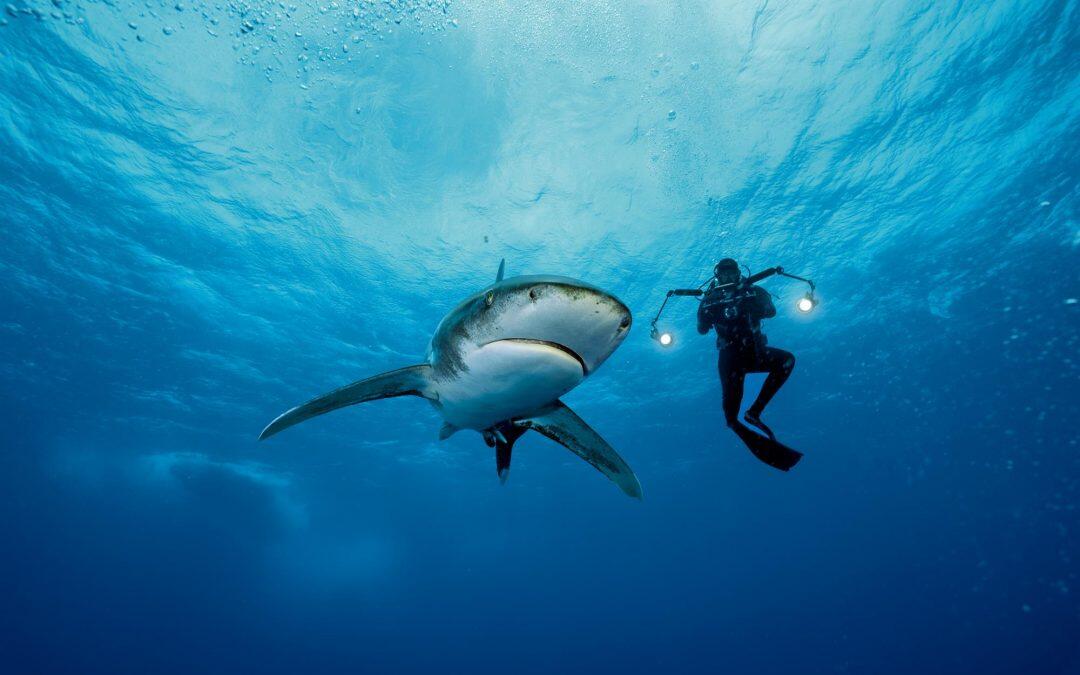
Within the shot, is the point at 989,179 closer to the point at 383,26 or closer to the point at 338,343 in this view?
the point at 383,26

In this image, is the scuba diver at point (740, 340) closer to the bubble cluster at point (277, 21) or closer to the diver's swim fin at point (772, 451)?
the diver's swim fin at point (772, 451)

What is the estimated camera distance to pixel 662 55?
988 centimetres

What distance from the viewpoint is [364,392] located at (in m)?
3.34

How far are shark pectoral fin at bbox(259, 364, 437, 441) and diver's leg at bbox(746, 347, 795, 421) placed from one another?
13.3ft

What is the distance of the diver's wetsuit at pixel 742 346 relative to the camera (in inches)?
230

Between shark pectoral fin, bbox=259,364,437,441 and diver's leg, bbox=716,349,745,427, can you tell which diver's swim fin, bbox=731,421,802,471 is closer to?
diver's leg, bbox=716,349,745,427

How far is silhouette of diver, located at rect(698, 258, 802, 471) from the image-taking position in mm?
5828

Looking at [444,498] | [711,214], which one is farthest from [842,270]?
[444,498]

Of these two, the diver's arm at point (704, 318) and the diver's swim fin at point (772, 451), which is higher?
the diver's arm at point (704, 318)

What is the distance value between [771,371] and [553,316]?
16.0ft

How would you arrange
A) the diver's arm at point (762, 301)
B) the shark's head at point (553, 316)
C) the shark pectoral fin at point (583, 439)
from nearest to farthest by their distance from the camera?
the shark's head at point (553, 316) < the shark pectoral fin at point (583, 439) < the diver's arm at point (762, 301)

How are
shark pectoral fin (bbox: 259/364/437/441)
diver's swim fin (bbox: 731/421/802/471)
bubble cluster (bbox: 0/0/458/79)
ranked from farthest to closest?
bubble cluster (bbox: 0/0/458/79) → diver's swim fin (bbox: 731/421/802/471) → shark pectoral fin (bbox: 259/364/437/441)

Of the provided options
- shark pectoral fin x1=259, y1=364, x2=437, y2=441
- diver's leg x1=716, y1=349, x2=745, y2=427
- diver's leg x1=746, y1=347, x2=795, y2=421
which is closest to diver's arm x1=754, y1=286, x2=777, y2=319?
diver's leg x1=746, y1=347, x2=795, y2=421

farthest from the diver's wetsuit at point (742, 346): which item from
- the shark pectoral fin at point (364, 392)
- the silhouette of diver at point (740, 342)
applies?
the shark pectoral fin at point (364, 392)
